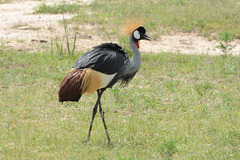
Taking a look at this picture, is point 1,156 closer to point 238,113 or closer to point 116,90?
point 116,90

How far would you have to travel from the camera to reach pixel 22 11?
12.7 m

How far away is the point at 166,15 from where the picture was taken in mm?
12117

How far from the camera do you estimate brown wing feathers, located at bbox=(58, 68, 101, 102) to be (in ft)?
15.1

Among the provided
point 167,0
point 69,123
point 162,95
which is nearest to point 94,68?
point 69,123

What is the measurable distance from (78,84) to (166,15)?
8039 mm

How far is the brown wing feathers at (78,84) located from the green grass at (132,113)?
67cm

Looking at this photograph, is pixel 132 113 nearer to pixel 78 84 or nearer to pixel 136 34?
pixel 136 34

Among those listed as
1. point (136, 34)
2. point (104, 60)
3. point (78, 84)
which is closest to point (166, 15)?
point (136, 34)

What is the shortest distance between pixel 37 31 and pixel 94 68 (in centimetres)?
608

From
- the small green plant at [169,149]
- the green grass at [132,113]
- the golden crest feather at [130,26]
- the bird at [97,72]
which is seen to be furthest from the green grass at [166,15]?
the small green plant at [169,149]

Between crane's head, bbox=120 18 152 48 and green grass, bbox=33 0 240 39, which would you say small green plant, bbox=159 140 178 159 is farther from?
green grass, bbox=33 0 240 39

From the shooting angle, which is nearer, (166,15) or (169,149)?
(169,149)

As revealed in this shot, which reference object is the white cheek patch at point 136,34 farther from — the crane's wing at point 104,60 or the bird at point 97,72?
the crane's wing at point 104,60

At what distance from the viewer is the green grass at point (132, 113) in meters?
4.75
